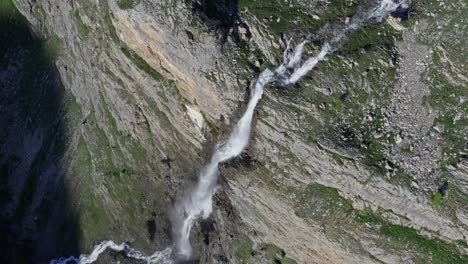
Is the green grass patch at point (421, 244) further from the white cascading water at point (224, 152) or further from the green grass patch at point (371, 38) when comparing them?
the green grass patch at point (371, 38)

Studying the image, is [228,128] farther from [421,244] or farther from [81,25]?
[81,25]

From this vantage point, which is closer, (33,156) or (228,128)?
(228,128)

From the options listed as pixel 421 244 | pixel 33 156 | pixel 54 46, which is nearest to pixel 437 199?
pixel 421 244

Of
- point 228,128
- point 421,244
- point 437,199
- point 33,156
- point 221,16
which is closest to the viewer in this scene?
point 437,199

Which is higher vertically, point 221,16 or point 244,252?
point 221,16

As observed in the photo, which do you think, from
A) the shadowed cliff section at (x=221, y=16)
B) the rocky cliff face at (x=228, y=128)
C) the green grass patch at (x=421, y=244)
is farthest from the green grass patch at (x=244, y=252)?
the shadowed cliff section at (x=221, y=16)

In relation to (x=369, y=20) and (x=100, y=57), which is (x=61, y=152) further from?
(x=369, y=20)
